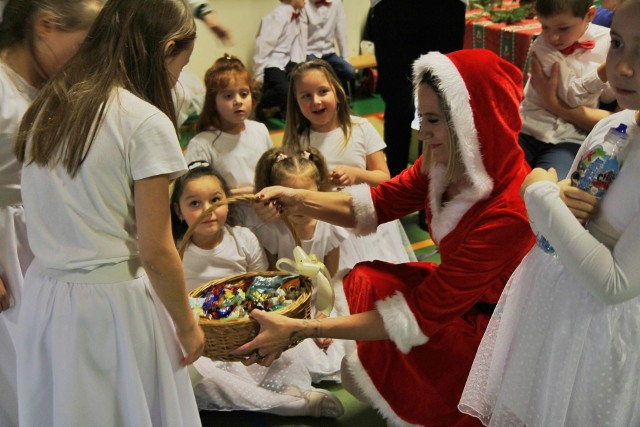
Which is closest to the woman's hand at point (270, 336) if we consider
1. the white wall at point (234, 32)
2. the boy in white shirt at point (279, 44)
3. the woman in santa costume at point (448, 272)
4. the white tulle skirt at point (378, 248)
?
the woman in santa costume at point (448, 272)

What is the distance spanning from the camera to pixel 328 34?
18.1 feet

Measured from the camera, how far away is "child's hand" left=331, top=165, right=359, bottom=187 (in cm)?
264

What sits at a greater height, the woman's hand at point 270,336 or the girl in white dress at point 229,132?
the girl in white dress at point 229,132

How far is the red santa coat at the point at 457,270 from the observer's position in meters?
1.63

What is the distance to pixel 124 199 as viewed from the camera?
1.33 m

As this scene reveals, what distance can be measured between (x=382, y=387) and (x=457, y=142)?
77 centimetres

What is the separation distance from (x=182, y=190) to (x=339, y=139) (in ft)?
2.62

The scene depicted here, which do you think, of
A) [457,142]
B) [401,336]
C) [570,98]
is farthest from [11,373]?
[570,98]

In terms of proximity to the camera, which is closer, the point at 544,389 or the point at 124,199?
the point at 124,199

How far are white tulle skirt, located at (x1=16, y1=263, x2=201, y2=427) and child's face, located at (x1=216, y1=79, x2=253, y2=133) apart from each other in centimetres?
149

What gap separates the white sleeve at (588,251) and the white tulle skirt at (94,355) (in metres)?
0.92

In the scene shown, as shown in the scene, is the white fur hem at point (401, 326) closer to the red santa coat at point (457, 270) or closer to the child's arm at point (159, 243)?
the red santa coat at point (457, 270)

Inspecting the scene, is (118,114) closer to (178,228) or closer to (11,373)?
(11,373)

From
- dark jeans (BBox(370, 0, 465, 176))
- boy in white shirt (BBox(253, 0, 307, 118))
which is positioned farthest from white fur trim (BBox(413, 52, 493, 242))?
boy in white shirt (BBox(253, 0, 307, 118))
